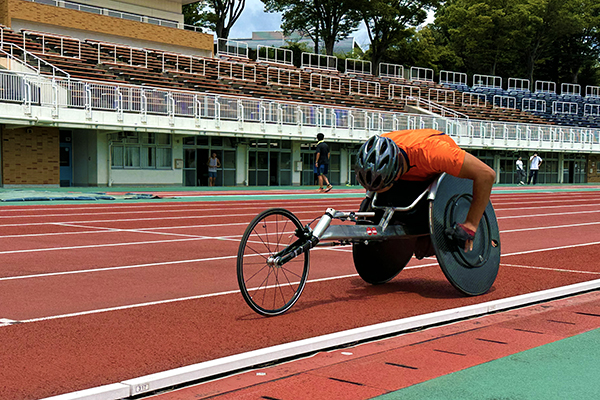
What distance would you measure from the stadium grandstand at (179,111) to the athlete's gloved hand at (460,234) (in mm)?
23194

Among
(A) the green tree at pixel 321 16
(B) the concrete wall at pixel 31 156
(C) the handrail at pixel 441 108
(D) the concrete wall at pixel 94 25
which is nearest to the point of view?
(B) the concrete wall at pixel 31 156

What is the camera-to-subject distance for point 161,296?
21.6 ft

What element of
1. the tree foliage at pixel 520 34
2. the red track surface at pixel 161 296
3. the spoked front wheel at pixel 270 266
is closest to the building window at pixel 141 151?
the red track surface at pixel 161 296

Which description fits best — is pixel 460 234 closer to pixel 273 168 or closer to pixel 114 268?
pixel 114 268

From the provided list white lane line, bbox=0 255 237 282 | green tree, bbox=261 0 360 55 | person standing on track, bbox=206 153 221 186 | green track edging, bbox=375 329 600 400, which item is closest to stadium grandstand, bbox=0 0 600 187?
person standing on track, bbox=206 153 221 186

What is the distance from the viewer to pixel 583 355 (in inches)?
182

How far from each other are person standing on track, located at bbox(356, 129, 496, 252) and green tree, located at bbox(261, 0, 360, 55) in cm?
6122

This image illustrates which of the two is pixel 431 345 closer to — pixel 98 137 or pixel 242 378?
pixel 242 378

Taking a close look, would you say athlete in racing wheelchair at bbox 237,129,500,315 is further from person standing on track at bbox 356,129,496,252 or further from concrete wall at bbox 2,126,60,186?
concrete wall at bbox 2,126,60,186

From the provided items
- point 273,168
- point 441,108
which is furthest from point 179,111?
point 441,108

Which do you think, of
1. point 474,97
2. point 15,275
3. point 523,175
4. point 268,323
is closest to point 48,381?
point 268,323

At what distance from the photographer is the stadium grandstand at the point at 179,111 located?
28906 millimetres

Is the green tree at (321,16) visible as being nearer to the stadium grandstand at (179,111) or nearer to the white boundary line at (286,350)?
the stadium grandstand at (179,111)

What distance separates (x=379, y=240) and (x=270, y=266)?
1272mm
